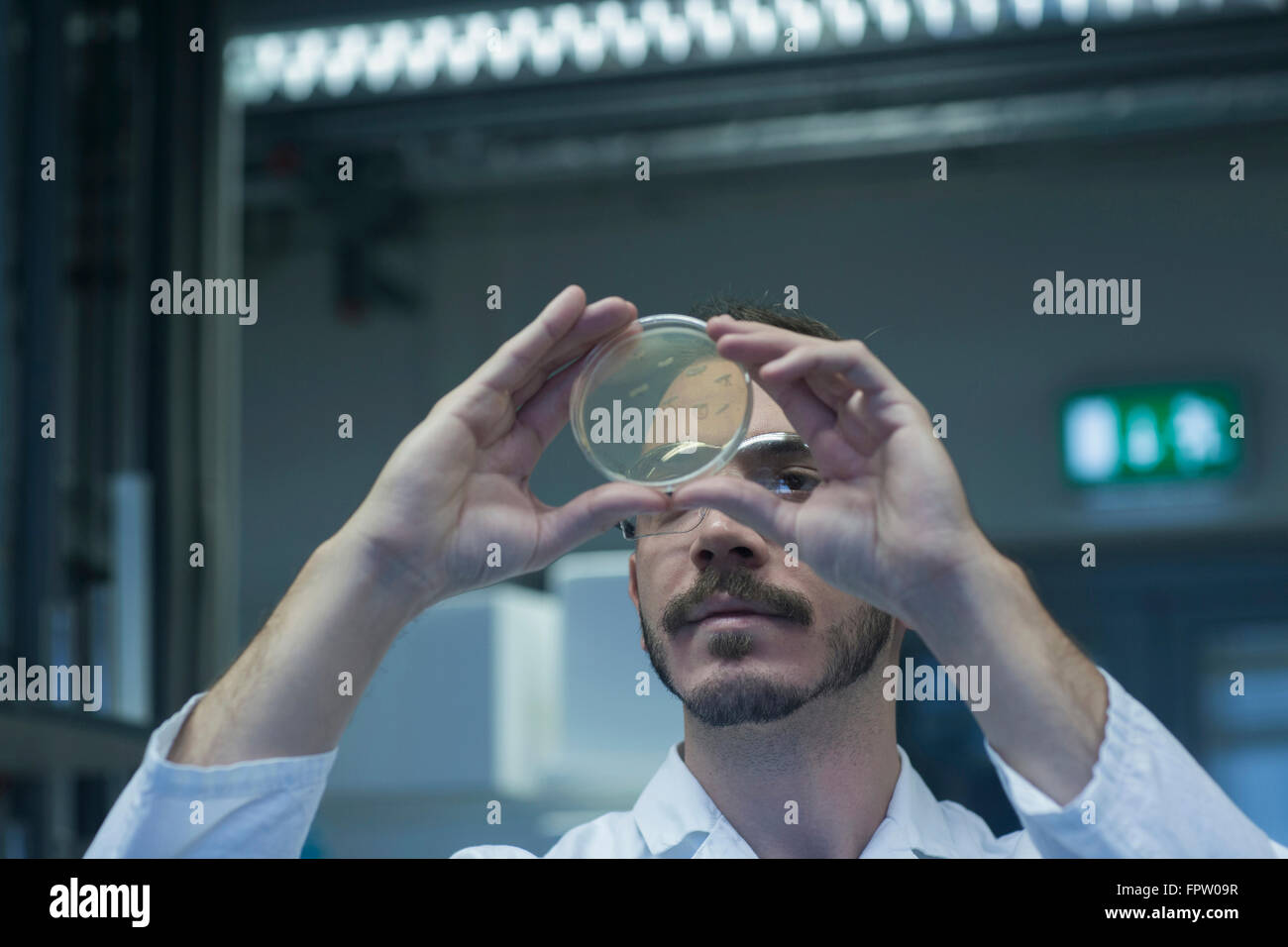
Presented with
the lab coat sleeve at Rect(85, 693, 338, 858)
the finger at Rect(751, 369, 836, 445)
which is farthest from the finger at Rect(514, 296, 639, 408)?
the lab coat sleeve at Rect(85, 693, 338, 858)

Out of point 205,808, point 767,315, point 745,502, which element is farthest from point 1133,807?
point 767,315

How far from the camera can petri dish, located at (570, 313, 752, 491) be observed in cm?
121

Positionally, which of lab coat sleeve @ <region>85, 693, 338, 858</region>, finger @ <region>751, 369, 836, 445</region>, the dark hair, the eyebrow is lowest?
lab coat sleeve @ <region>85, 693, 338, 858</region>

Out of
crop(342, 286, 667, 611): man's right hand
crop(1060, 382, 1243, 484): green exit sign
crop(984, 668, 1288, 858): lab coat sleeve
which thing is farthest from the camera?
crop(1060, 382, 1243, 484): green exit sign

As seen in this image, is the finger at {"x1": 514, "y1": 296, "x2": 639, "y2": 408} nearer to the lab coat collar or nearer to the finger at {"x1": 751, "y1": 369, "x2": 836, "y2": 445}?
the finger at {"x1": 751, "y1": 369, "x2": 836, "y2": 445}

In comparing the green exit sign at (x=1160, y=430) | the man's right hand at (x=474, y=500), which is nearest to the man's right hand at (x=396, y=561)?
the man's right hand at (x=474, y=500)

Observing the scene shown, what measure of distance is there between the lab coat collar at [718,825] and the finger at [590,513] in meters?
0.51

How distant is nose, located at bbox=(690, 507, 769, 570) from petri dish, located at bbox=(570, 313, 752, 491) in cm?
22

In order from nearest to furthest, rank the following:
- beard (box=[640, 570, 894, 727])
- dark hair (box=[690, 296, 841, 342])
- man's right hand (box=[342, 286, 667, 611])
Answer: man's right hand (box=[342, 286, 667, 611])
beard (box=[640, 570, 894, 727])
dark hair (box=[690, 296, 841, 342])

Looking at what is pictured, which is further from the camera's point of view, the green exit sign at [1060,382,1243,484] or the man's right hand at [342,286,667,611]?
the green exit sign at [1060,382,1243,484]

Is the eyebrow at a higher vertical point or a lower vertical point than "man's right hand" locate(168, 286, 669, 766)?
higher

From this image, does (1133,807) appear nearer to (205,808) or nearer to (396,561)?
(396,561)

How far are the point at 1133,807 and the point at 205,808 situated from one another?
788 mm

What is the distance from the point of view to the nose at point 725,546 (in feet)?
4.80
